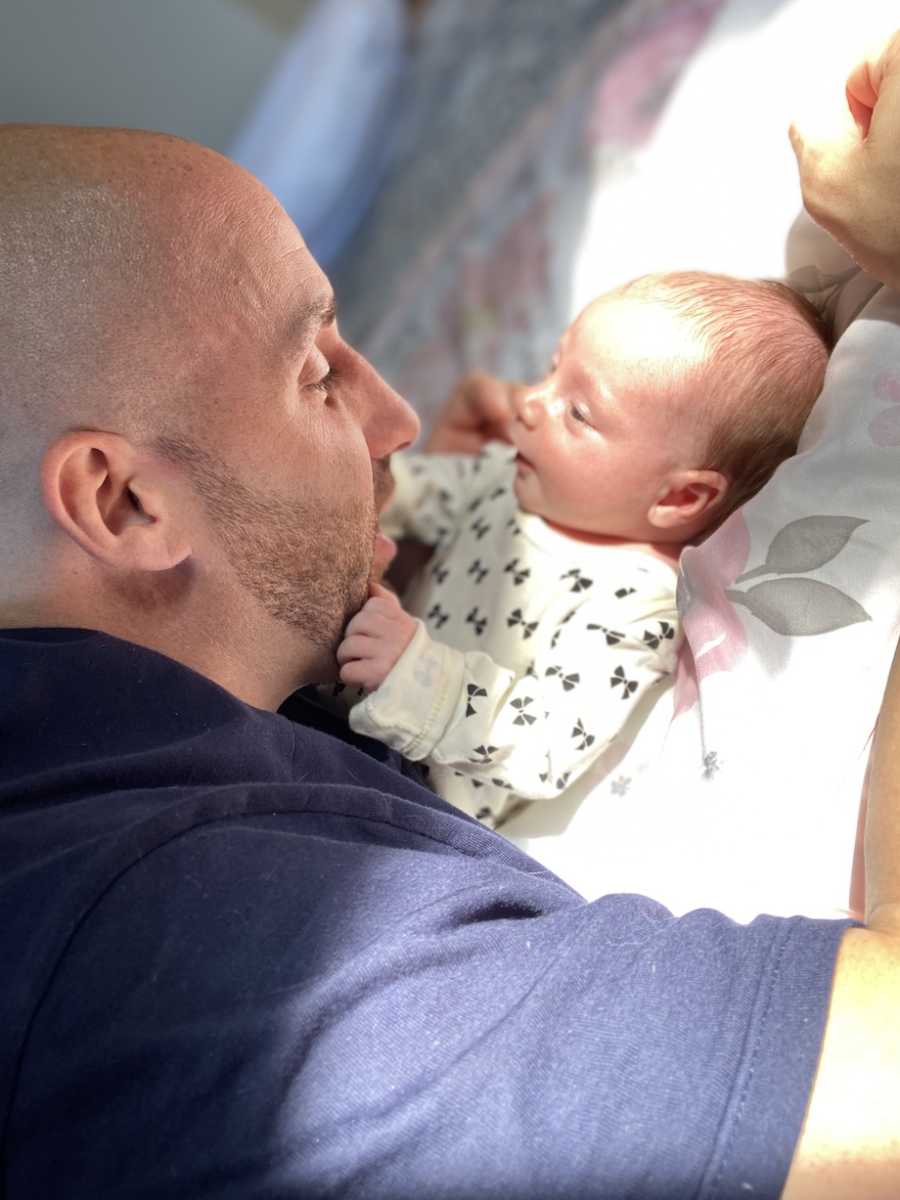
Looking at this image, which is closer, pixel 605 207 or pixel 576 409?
pixel 576 409

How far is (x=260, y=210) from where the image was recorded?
1147mm

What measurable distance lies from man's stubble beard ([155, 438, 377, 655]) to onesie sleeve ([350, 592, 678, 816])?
0.08 m

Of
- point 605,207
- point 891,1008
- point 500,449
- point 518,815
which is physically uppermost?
point 605,207

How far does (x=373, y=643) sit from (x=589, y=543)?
33 cm

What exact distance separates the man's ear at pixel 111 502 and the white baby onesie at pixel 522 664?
237mm

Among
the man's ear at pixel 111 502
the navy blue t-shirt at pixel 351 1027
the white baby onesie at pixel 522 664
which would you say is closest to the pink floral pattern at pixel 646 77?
the white baby onesie at pixel 522 664

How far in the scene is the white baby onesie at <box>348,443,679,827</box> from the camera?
45.5 inches

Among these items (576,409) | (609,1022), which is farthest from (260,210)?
(609,1022)

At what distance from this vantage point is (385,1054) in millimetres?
834

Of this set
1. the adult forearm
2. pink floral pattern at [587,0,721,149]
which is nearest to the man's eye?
the adult forearm

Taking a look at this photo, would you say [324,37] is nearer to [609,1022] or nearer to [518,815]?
[518,815]

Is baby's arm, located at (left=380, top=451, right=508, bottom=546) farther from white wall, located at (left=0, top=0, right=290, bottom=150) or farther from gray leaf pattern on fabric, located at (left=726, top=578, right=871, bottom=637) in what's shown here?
white wall, located at (left=0, top=0, right=290, bottom=150)

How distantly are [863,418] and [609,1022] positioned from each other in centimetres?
59

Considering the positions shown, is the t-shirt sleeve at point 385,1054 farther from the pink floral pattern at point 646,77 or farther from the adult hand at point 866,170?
the pink floral pattern at point 646,77
